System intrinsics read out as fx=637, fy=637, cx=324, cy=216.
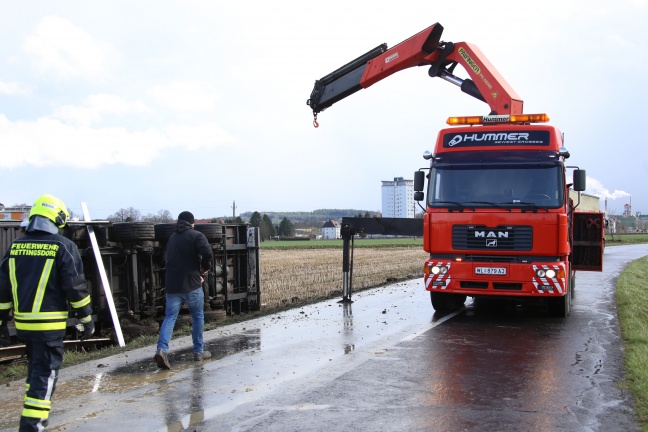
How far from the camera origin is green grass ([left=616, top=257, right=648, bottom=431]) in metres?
6.21

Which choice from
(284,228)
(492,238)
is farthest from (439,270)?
(284,228)

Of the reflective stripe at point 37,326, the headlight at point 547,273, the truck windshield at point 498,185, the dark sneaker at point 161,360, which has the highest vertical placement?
the truck windshield at point 498,185

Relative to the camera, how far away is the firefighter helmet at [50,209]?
5199 millimetres

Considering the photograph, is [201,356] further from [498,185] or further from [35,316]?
[498,185]

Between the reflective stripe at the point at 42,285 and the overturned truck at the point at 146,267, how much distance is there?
14.3 ft

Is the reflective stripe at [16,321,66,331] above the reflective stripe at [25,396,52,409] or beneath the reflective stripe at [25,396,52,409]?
above

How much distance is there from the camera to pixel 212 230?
12273mm

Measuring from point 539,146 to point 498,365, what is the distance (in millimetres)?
4536

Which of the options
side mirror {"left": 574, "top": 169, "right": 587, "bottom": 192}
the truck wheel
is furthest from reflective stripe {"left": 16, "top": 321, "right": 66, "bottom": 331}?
side mirror {"left": 574, "top": 169, "right": 587, "bottom": 192}

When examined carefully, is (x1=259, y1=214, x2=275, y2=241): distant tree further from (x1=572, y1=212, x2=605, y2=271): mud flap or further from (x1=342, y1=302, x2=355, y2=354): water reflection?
(x1=342, y1=302, x2=355, y2=354): water reflection

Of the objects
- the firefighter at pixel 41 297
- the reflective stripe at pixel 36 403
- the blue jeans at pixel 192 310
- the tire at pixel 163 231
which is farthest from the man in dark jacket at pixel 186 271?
the tire at pixel 163 231

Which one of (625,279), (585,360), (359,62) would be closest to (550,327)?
(585,360)

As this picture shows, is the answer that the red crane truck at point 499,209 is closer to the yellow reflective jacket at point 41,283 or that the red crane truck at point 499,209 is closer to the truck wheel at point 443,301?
the truck wheel at point 443,301

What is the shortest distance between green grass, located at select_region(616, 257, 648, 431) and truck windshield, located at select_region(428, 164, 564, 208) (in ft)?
7.73
